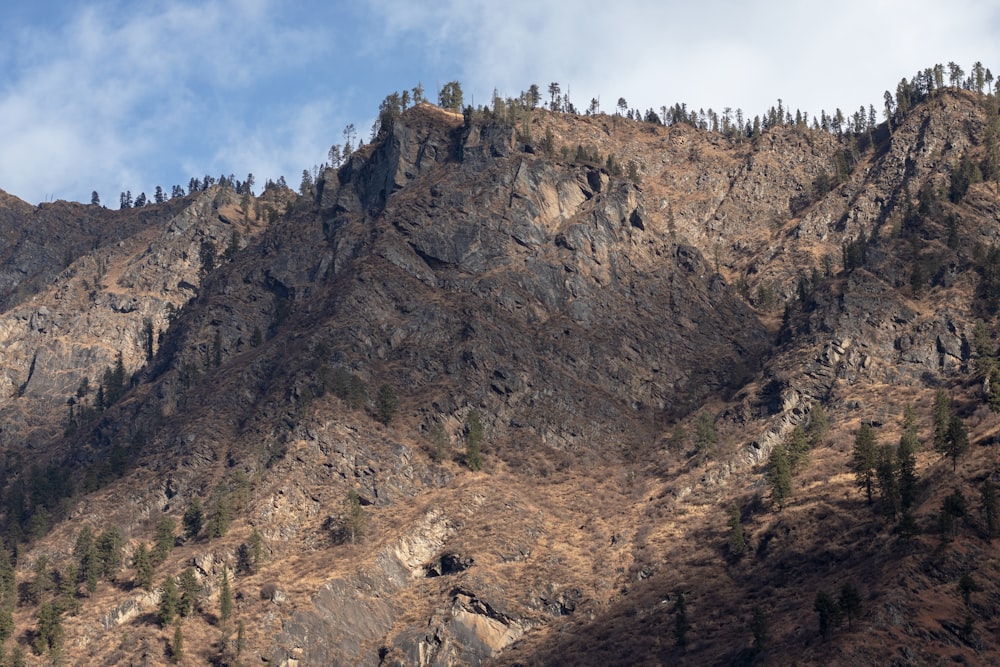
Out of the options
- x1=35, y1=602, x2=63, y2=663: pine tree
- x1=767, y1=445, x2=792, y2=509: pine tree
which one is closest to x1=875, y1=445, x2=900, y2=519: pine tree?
x1=767, y1=445, x2=792, y2=509: pine tree

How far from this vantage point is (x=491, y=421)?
586ft

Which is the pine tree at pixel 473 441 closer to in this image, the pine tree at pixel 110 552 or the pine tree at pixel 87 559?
the pine tree at pixel 110 552

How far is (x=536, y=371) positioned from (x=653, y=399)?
21.1 meters

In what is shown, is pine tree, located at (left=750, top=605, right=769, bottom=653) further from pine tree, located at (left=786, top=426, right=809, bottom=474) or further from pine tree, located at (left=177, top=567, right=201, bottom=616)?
pine tree, located at (left=177, top=567, right=201, bottom=616)

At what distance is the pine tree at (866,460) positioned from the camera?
5276 inches

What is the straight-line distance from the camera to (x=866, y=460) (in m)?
134

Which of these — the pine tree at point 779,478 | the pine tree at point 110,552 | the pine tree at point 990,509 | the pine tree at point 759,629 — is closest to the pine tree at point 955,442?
the pine tree at point 990,509

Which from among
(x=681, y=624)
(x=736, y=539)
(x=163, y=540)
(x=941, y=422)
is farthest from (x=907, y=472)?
(x=163, y=540)

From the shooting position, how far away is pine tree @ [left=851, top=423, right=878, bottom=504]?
13400cm

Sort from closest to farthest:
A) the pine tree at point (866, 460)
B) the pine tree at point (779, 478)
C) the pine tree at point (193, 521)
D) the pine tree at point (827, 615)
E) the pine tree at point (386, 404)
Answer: the pine tree at point (827, 615) < the pine tree at point (866, 460) < the pine tree at point (779, 478) < the pine tree at point (193, 521) < the pine tree at point (386, 404)

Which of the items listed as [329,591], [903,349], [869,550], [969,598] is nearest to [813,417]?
[903,349]

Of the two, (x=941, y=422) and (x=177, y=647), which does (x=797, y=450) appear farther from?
(x=177, y=647)

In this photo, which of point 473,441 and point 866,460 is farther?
point 473,441

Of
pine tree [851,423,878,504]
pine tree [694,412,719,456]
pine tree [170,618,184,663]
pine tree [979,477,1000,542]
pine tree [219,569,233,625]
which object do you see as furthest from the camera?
pine tree [694,412,719,456]
